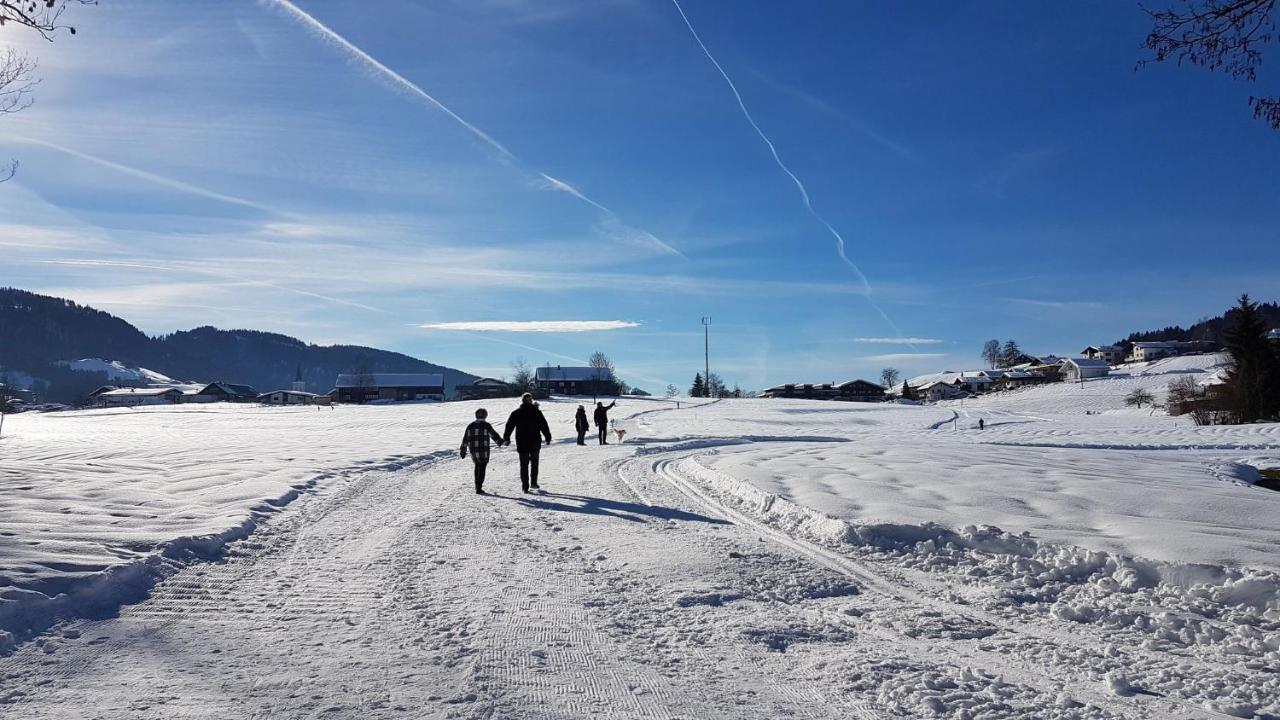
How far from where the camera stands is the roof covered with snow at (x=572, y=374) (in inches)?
5044

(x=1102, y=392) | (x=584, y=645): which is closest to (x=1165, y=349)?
(x=1102, y=392)

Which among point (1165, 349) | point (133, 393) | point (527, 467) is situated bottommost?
point (527, 467)

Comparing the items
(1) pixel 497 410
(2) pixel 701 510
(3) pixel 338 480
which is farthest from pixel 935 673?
(1) pixel 497 410

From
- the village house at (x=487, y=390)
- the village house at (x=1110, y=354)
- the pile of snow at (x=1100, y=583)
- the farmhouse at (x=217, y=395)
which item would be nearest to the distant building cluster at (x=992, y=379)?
the village house at (x=1110, y=354)

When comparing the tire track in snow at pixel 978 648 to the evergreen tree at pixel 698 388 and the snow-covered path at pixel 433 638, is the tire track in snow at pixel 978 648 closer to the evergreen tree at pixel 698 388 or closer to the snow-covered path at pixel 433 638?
the snow-covered path at pixel 433 638

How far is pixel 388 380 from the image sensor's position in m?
125

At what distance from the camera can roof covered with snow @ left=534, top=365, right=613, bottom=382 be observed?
128 m

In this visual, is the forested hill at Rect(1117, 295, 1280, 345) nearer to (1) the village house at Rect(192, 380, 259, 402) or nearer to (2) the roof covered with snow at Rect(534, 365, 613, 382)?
(2) the roof covered with snow at Rect(534, 365, 613, 382)

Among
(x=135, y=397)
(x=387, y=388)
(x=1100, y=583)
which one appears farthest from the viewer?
(x=135, y=397)

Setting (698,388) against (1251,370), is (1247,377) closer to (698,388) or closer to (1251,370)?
(1251,370)

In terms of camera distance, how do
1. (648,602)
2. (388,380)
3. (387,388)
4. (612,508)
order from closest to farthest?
(648,602)
(612,508)
(387,388)
(388,380)

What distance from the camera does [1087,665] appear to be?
4543mm

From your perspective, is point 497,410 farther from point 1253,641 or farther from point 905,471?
point 1253,641

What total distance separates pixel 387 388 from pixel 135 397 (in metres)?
49.4
